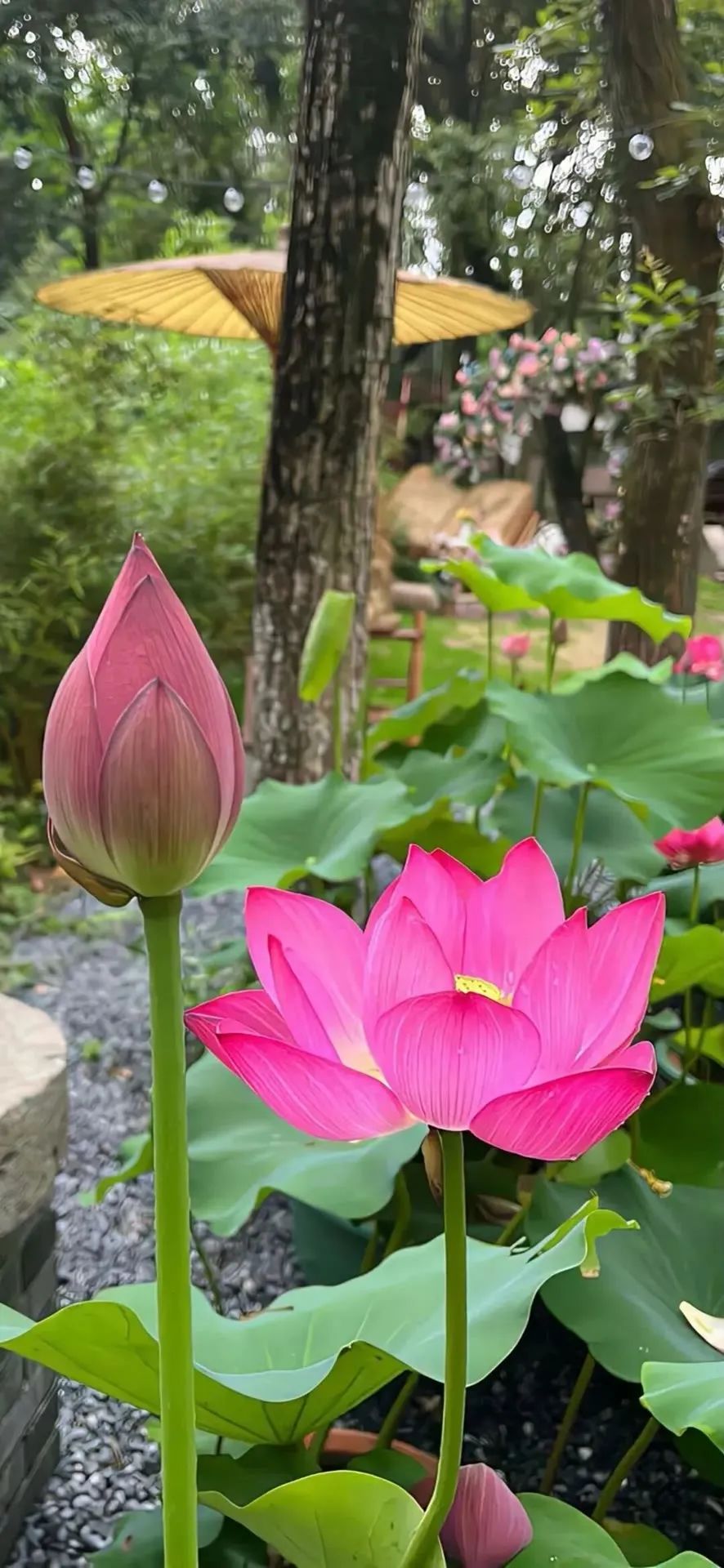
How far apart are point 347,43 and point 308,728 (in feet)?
2.90

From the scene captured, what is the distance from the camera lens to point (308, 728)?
1533 millimetres

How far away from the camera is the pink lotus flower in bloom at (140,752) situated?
212 mm

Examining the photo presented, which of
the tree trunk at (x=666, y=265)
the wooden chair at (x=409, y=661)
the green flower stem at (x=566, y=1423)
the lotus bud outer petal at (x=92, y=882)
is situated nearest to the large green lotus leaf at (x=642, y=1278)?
the green flower stem at (x=566, y=1423)

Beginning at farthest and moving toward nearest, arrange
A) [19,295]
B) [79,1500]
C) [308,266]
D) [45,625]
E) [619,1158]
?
1. [45,625]
2. [19,295]
3. [308,266]
4. [79,1500]
5. [619,1158]

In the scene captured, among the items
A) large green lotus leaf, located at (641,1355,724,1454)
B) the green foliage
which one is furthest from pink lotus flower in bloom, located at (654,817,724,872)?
the green foliage

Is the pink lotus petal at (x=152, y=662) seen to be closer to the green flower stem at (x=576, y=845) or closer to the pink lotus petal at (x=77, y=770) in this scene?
the pink lotus petal at (x=77, y=770)

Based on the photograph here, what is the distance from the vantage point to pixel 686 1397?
37 cm

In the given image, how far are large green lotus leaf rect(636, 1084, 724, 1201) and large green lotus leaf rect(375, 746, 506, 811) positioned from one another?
29 cm

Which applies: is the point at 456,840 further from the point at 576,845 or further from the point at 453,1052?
the point at 453,1052

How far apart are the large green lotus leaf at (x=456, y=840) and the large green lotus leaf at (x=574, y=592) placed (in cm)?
22

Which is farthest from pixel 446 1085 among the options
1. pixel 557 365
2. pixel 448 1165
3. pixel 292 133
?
pixel 292 133

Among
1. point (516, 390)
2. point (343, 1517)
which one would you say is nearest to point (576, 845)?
point (343, 1517)

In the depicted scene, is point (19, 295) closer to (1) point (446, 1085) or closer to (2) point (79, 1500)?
(2) point (79, 1500)

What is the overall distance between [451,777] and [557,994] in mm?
814
